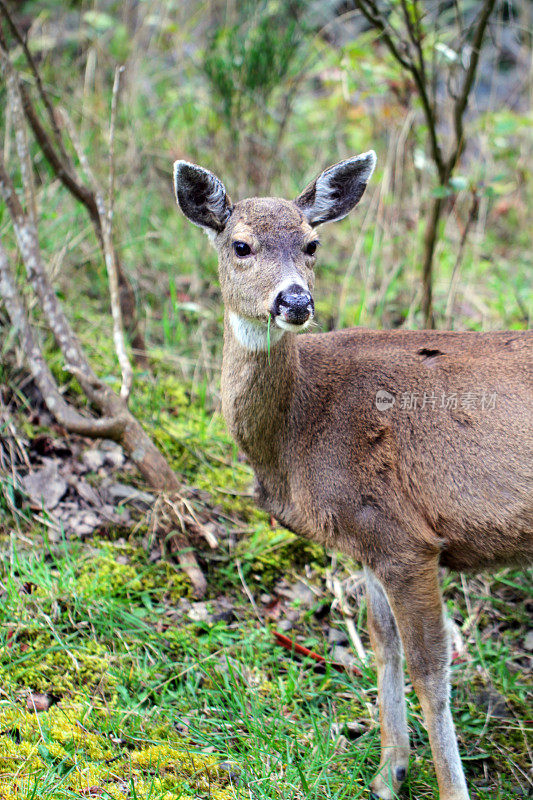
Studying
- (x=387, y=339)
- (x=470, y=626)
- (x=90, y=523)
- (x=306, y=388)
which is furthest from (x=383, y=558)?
(x=90, y=523)

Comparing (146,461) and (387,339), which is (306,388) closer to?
(387,339)

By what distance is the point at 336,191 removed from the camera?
3.81 metres

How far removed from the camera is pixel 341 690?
3986mm

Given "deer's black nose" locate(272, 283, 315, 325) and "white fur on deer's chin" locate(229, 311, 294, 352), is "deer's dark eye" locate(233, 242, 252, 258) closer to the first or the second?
"white fur on deer's chin" locate(229, 311, 294, 352)

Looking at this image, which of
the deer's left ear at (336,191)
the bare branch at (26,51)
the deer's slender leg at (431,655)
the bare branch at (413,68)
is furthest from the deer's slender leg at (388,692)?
the bare branch at (26,51)

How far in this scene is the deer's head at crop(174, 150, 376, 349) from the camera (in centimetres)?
318

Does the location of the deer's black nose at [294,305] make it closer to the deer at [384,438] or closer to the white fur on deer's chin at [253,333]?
the deer at [384,438]

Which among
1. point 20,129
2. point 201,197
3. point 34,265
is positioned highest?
point 20,129

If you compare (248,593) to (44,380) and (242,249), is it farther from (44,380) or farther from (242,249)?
(242,249)

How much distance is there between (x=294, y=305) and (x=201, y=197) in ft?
3.14

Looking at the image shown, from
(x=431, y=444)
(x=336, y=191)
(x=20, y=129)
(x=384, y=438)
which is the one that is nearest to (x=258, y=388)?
(x=384, y=438)

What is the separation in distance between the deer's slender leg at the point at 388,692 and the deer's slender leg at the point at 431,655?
0.25 meters

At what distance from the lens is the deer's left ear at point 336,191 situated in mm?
3727

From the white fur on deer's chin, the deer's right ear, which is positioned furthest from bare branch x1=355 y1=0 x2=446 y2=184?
the white fur on deer's chin
